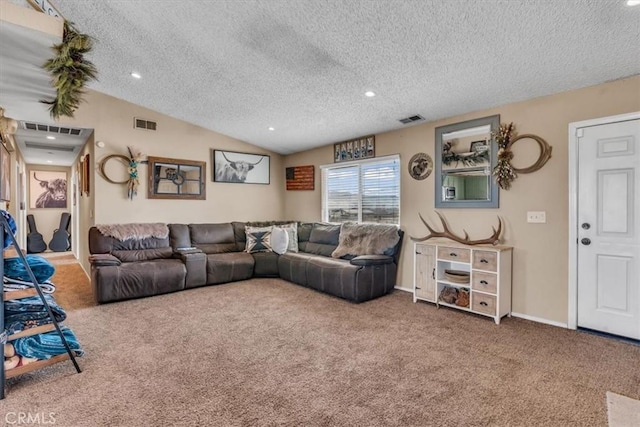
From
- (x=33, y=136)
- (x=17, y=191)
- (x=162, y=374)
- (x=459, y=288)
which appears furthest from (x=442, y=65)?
(x=17, y=191)

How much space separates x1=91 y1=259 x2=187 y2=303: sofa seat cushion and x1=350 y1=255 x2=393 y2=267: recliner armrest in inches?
94.8

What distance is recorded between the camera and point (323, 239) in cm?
532

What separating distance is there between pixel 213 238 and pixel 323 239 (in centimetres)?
185

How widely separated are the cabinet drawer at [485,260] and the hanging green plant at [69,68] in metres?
3.53

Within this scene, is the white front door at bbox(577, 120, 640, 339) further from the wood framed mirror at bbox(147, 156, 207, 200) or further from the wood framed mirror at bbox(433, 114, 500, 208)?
the wood framed mirror at bbox(147, 156, 207, 200)

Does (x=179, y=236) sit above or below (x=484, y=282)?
above

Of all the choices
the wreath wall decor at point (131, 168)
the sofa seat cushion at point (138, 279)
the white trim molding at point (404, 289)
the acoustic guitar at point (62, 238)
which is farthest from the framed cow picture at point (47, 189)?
the white trim molding at point (404, 289)

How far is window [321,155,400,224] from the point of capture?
4.80m

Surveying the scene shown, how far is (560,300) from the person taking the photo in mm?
3174

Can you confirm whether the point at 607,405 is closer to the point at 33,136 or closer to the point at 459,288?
the point at 459,288

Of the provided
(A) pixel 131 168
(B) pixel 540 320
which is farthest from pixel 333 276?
(A) pixel 131 168

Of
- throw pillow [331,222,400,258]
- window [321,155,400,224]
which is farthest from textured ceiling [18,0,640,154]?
throw pillow [331,222,400,258]

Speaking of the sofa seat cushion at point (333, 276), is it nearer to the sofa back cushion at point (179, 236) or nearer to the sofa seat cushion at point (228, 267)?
the sofa seat cushion at point (228, 267)

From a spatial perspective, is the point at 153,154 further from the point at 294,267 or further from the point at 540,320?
the point at 540,320
